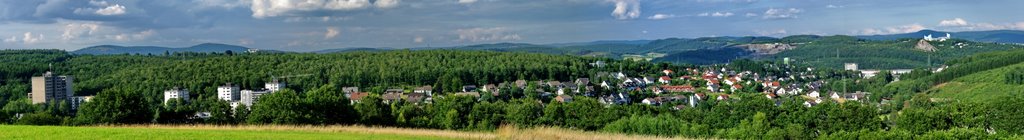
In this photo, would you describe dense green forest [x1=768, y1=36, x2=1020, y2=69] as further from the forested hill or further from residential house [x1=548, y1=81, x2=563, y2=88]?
residential house [x1=548, y1=81, x2=563, y2=88]

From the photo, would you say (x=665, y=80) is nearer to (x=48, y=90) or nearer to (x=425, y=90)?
(x=425, y=90)

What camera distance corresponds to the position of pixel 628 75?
94000 millimetres

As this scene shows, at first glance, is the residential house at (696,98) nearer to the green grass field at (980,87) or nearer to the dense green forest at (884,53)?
the green grass field at (980,87)

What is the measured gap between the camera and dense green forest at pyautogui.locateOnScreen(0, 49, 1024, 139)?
24219mm

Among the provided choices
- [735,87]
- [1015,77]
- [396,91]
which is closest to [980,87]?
[1015,77]

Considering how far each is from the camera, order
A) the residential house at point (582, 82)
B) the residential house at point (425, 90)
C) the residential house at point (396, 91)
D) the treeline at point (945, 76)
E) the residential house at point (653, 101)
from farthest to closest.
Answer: the residential house at point (582, 82) < the treeline at point (945, 76) < the residential house at point (425, 90) < the residential house at point (396, 91) < the residential house at point (653, 101)

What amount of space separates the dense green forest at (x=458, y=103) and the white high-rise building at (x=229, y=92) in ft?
6.65

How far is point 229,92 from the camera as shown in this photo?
244 feet

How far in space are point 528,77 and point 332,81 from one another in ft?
65.5

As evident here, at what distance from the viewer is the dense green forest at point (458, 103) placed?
24.2 metres

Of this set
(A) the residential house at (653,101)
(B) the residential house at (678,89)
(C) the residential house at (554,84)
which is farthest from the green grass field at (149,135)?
(B) the residential house at (678,89)

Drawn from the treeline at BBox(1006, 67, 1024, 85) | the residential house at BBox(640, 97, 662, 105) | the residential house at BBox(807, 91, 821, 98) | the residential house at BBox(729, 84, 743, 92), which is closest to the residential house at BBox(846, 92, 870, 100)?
the residential house at BBox(807, 91, 821, 98)

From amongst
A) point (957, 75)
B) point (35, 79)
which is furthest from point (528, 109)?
point (957, 75)

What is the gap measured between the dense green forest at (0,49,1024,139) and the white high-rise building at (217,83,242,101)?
203cm
